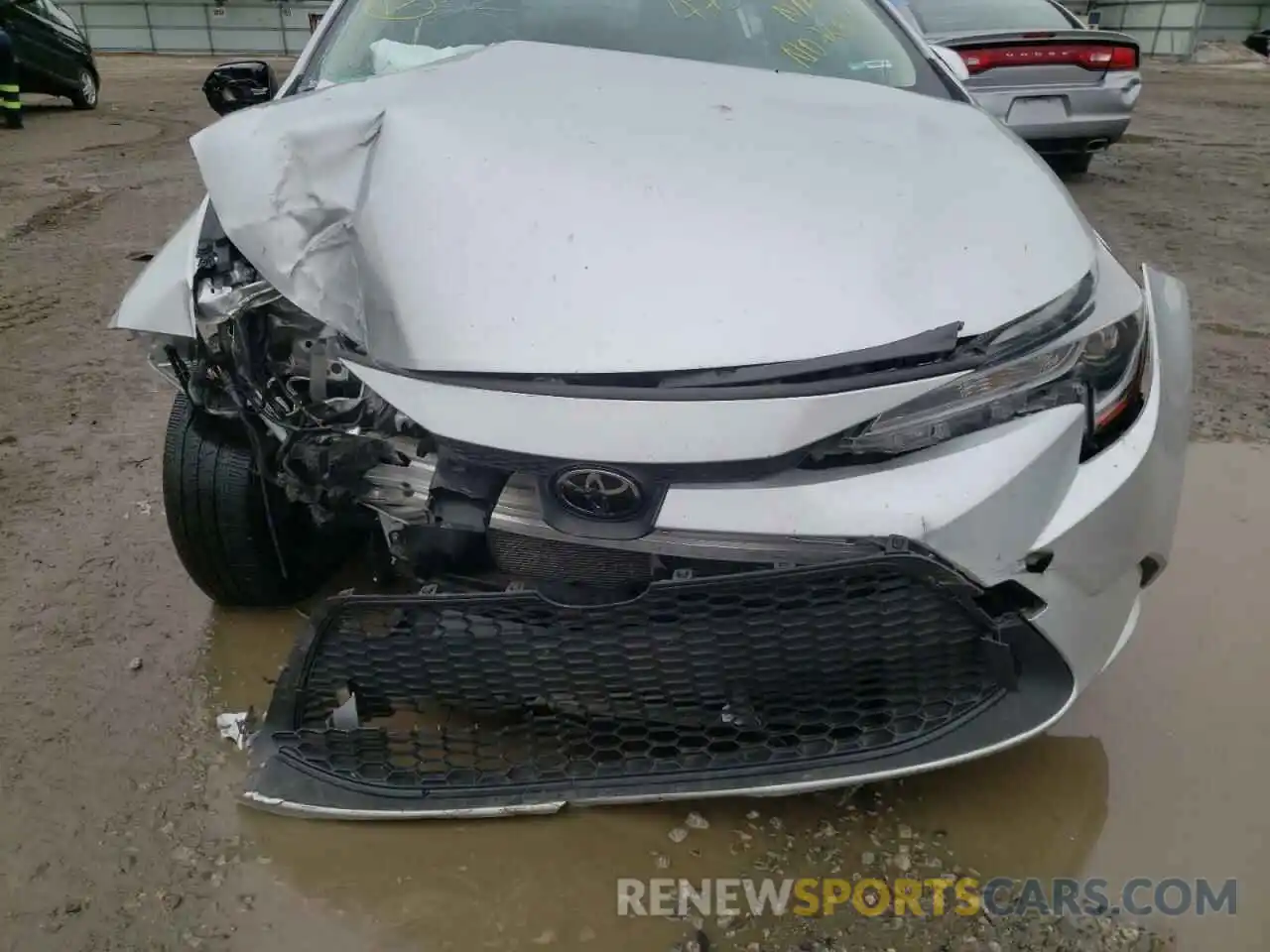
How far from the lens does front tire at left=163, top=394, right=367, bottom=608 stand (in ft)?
7.07

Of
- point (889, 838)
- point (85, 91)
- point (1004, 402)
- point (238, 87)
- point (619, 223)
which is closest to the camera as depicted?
point (1004, 402)

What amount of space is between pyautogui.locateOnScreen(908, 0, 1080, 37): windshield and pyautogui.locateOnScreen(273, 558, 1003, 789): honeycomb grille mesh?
227 inches

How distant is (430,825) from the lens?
1843mm

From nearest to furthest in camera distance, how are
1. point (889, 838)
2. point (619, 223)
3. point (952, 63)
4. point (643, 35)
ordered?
point (619, 223) < point (889, 838) < point (643, 35) < point (952, 63)

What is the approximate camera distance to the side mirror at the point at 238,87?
2846 millimetres

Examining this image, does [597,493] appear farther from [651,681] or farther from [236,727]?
[236,727]

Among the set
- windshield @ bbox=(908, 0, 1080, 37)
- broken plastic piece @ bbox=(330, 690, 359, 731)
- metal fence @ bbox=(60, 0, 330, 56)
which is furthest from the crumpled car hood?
metal fence @ bbox=(60, 0, 330, 56)

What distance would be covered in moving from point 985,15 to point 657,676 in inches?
260

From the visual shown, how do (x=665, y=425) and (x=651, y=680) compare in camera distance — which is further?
(x=651, y=680)

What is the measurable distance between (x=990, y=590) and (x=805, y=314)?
0.54 meters

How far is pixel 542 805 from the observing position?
1.70 metres

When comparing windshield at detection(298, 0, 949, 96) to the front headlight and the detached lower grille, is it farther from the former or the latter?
the detached lower grille

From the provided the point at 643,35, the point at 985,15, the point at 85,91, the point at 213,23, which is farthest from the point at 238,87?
the point at 213,23

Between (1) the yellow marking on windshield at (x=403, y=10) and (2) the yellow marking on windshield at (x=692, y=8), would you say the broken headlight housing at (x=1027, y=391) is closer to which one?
(2) the yellow marking on windshield at (x=692, y=8)
